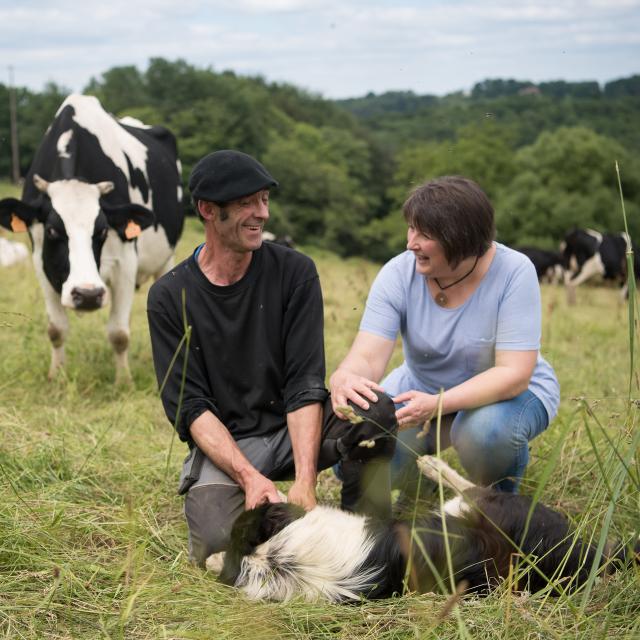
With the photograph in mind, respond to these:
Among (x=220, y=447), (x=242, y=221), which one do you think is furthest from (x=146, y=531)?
(x=242, y=221)

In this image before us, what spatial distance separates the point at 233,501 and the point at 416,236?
1261mm

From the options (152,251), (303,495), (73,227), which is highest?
(73,227)

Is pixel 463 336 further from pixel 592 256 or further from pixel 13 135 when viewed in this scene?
pixel 13 135

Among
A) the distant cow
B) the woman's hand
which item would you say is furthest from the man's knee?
the distant cow

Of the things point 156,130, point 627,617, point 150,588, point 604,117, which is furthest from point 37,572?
point 604,117

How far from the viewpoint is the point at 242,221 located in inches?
132

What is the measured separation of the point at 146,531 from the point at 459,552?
50.4 inches

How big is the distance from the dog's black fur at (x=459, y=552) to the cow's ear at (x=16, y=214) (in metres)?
3.73

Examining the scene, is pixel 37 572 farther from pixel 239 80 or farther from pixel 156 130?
pixel 239 80

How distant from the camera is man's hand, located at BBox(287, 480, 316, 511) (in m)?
3.14

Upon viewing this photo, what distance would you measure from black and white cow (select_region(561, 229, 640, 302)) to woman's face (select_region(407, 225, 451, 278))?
16.7m

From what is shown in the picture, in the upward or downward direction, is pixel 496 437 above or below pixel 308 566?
above

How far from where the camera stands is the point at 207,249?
11.6 feet

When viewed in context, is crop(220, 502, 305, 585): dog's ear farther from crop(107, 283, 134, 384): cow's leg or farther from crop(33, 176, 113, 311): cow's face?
crop(107, 283, 134, 384): cow's leg
